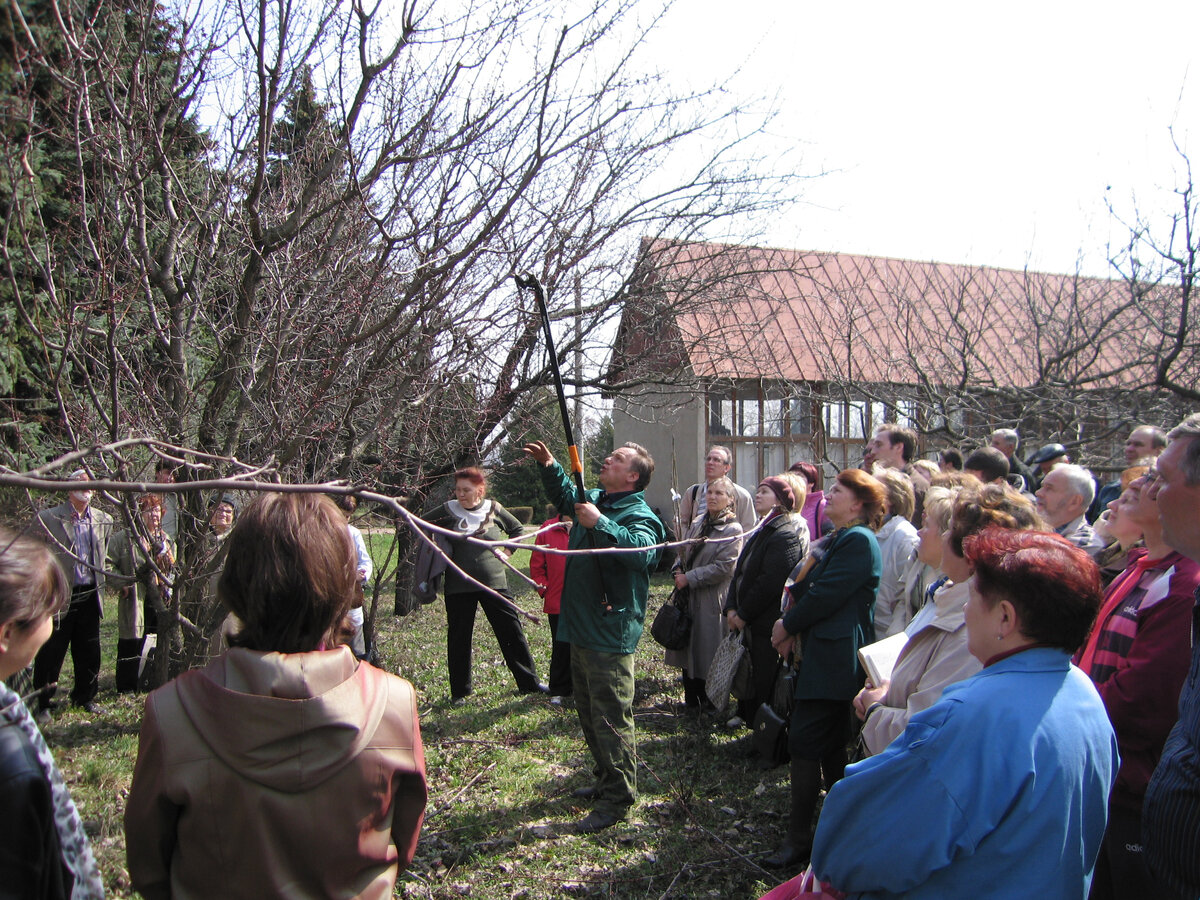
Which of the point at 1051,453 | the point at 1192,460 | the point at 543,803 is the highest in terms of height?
the point at 1192,460

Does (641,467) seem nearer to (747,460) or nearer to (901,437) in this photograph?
(901,437)

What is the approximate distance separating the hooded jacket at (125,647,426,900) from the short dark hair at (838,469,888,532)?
2.85 m

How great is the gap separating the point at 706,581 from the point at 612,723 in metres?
2.03

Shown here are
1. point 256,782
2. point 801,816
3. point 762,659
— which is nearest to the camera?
point 256,782

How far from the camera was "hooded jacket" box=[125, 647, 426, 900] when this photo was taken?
1.61 metres

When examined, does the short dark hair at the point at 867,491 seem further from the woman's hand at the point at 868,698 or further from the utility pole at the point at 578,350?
the utility pole at the point at 578,350

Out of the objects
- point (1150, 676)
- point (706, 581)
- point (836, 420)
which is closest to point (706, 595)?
point (706, 581)

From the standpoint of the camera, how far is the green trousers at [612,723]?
432 cm

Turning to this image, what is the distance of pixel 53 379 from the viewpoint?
421cm

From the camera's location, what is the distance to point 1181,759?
1986mm

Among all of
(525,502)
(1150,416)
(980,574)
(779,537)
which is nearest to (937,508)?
(980,574)

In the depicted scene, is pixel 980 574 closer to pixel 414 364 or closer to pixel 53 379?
pixel 414 364

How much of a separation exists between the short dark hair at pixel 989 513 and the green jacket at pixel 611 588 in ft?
5.61

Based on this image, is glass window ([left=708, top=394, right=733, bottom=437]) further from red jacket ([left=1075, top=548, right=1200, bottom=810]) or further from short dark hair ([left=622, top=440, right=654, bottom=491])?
red jacket ([left=1075, top=548, right=1200, bottom=810])
